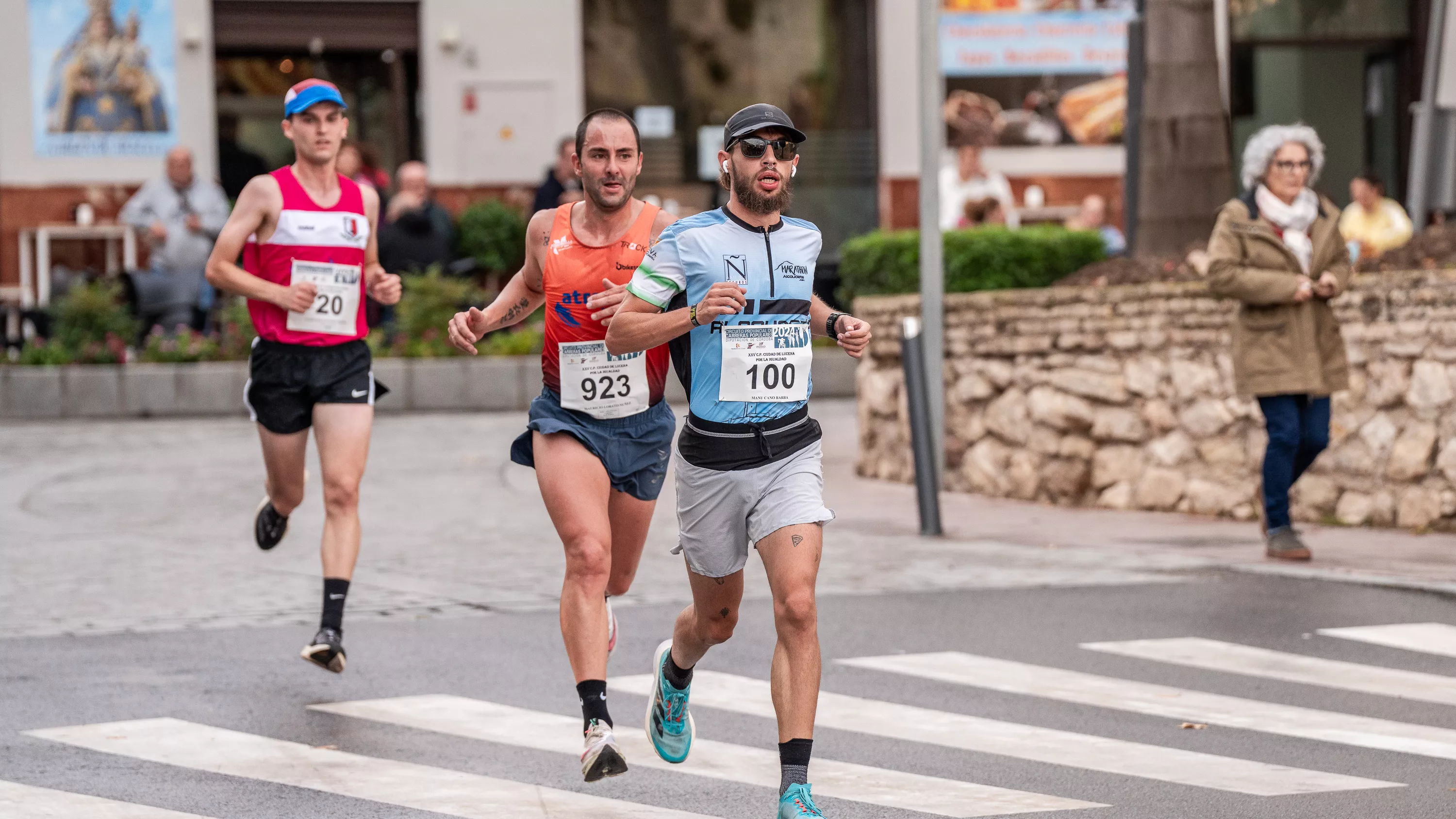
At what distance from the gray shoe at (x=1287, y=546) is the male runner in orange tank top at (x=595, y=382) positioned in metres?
4.19

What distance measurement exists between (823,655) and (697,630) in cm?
191

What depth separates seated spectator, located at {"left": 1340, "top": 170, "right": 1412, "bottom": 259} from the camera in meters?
15.7

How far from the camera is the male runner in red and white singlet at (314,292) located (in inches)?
290

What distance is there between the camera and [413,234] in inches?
733

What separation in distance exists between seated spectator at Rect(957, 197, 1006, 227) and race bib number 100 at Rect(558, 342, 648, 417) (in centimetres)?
1115

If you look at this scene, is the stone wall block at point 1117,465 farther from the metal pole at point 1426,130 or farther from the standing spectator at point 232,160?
the standing spectator at point 232,160

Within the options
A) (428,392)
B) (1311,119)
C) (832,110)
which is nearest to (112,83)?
(428,392)

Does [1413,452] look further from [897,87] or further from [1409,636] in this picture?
[897,87]

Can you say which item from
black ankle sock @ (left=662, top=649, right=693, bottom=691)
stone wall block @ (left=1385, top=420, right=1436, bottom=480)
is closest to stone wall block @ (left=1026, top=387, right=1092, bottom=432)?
stone wall block @ (left=1385, top=420, right=1436, bottom=480)

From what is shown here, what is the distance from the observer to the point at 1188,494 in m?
11.3

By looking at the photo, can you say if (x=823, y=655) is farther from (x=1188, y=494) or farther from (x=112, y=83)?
(x=112, y=83)

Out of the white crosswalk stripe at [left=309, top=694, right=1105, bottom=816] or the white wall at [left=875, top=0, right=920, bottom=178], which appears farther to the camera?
the white wall at [left=875, top=0, right=920, bottom=178]

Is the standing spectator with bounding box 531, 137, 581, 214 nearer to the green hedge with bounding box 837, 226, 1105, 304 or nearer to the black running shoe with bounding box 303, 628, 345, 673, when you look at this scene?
the green hedge with bounding box 837, 226, 1105, 304

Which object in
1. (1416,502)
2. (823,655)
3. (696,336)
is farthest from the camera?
(1416,502)
